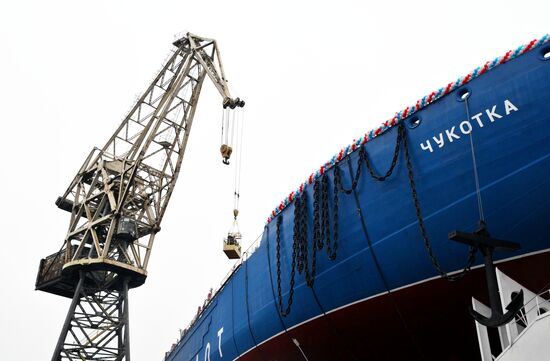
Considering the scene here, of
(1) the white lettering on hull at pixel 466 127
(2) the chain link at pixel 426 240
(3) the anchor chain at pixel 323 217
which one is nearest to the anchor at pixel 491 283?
(2) the chain link at pixel 426 240

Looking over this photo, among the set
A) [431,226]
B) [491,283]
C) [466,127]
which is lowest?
[491,283]

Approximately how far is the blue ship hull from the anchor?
161 centimetres

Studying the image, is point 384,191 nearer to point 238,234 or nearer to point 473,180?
point 473,180

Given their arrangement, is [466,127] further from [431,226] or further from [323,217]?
[323,217]

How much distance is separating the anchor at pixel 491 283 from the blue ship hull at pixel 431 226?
161 cm

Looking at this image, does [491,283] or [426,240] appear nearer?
[491,283]

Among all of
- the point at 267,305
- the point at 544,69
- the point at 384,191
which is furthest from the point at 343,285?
the point at 544,69

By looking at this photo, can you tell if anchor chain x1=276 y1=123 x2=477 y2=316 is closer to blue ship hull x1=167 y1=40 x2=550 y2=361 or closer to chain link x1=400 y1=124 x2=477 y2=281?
chain link x1=400 y1=124 x2=477 y2=281

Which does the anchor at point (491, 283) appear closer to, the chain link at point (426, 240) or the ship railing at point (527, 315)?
the ship railing at point (527, 315)

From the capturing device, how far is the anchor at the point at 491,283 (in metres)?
7.59

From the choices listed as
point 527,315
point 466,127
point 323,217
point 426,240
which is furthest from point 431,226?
point 323,217

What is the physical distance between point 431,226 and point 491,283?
3044mm

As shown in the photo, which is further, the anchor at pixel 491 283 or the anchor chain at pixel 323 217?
the anchor chain at pixel 323 217

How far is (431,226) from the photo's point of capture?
10.9m
